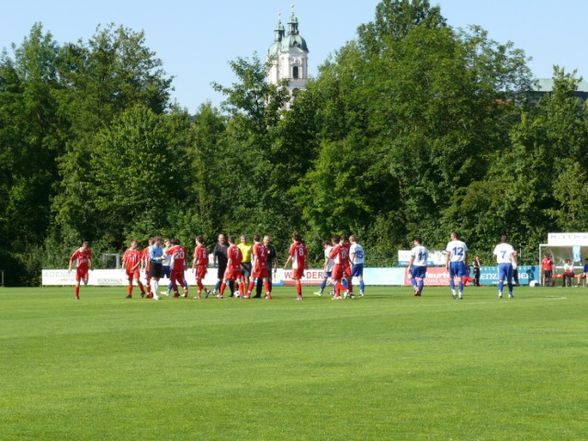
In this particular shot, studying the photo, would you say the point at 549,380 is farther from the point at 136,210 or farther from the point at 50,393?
the point at 136,210

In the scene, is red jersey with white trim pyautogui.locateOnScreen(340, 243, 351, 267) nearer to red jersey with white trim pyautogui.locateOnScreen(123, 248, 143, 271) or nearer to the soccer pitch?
red jersey with white trim pyautogui.locateOnScreen(123, 248, 143, 271)

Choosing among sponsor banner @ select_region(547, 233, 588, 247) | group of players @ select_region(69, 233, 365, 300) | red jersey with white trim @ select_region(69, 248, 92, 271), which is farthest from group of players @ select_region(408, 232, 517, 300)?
sponsor banner @ select_region(547, 233, 588, 247)

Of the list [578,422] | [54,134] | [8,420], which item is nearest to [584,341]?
[578,422]

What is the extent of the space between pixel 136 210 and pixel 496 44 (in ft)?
92.0

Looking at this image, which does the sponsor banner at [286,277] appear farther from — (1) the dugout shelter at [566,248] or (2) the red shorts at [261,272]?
(2) the red shorts at [261,272]

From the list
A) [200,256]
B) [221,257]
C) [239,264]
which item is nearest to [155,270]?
[239,264]

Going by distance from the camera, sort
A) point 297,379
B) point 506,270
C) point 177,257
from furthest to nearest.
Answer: point 177,257 → point 506,270 → point 297,379

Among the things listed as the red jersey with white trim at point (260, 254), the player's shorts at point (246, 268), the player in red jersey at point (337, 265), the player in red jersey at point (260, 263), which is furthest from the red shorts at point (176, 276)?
the player in red jersey at point (337, 265)

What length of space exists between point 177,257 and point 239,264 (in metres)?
2.54

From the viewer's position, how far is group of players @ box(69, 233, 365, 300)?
40.6 m

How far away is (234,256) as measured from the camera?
136 feet

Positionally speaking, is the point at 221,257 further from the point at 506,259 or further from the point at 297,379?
the point at 297,379

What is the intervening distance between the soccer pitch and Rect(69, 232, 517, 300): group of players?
45.4 feet

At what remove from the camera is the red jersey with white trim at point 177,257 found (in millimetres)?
42875
